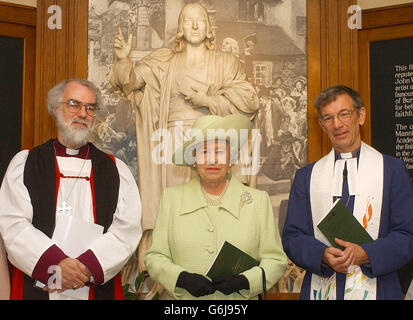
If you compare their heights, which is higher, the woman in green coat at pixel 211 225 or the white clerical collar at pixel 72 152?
the white clerical collar at pixel 72 152

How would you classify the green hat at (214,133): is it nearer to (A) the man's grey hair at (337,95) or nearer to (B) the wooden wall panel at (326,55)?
(A) the man's grey hair at (337,95)

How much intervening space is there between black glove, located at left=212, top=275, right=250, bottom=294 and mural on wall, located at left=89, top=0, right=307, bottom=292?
6.79 ft

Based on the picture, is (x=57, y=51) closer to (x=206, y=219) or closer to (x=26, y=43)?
(x=26, y=43)

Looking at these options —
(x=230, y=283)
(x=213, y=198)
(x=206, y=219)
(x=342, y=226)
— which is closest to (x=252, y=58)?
(x=213, y=198)

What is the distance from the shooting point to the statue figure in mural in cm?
521

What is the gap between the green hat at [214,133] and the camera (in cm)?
353

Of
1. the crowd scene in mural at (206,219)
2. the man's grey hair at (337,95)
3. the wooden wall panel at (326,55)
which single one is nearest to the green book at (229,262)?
the crowd scene in mural at (206,219)

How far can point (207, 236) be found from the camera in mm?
3438

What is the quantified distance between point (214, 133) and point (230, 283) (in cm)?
90

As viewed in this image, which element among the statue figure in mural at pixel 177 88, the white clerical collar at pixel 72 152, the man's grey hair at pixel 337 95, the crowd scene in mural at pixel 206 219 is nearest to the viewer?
the crowd scene in mural at pixel 206 219

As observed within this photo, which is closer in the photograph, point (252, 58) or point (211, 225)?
point (211, 225)

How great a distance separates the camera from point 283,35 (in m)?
5.43

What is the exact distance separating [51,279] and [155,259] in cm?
59
